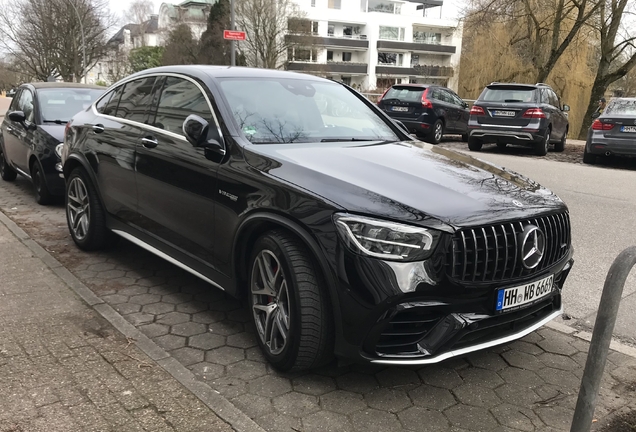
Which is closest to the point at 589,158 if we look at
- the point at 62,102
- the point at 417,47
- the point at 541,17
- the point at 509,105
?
the point at 509,105

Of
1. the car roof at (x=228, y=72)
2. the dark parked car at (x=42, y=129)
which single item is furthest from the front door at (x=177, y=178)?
the dark parked car at (x=42, y=129)

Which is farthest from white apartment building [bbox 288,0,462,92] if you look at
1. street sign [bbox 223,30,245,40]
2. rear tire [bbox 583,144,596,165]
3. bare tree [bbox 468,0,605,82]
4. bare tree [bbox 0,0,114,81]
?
rear tire [bbox 583,144,596,165]

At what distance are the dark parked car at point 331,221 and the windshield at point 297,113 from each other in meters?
0.01

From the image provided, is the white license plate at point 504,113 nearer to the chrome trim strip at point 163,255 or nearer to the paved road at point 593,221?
the paved road at point 593,221

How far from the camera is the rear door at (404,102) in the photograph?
1656cm

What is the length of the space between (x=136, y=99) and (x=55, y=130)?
10.2ft

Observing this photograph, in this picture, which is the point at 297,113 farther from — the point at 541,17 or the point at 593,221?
the point at 541,17

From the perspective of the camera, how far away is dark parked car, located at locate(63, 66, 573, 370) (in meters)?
2.76

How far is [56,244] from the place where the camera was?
225 inches

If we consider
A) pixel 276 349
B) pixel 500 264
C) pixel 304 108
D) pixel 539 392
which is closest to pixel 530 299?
pixel 500 264

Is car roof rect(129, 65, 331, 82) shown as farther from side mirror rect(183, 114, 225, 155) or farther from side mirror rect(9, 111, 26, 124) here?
side mirror rect(9, 111, 26, 124)

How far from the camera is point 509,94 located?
14.5 m

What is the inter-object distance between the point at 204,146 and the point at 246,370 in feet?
4.57

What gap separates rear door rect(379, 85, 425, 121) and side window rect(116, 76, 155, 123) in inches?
488
